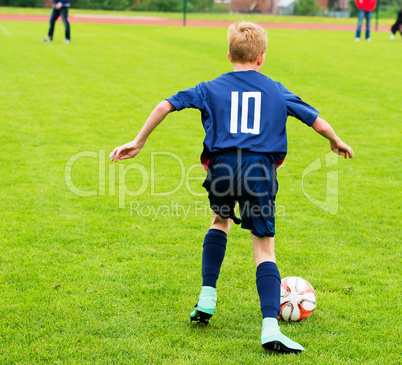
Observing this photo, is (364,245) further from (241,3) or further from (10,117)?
(241,3)

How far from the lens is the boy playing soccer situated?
312 centimetres

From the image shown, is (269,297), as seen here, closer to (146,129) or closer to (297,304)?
(297,304)

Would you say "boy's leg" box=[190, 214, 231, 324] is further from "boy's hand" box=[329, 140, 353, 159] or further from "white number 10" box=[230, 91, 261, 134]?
"boy's hand" box=[329, 140, 353, 159]

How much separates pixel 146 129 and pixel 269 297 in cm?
124

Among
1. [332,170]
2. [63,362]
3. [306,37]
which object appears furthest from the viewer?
[306,37]

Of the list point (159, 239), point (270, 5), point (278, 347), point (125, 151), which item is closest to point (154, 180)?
point (159, 239)

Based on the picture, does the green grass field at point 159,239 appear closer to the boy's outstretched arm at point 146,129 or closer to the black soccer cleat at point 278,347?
the black soccer cleat at point 278,347

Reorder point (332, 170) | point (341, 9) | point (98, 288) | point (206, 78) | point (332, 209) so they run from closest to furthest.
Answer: point (98, 288), point (332, 209), point (332, 170), point (206, 78), point (341, 9)

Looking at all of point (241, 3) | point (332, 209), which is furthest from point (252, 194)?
point (241, 3)

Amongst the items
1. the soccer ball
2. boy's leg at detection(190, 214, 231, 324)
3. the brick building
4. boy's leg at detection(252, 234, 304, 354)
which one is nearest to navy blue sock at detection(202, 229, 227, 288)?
boy's leg at detection(190, 214, 231, 324)

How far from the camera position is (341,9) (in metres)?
40.3

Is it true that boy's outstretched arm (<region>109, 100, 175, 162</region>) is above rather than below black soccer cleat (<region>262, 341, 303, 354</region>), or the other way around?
above

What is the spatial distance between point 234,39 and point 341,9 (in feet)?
133

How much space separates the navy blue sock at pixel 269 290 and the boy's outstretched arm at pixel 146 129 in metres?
1.06
